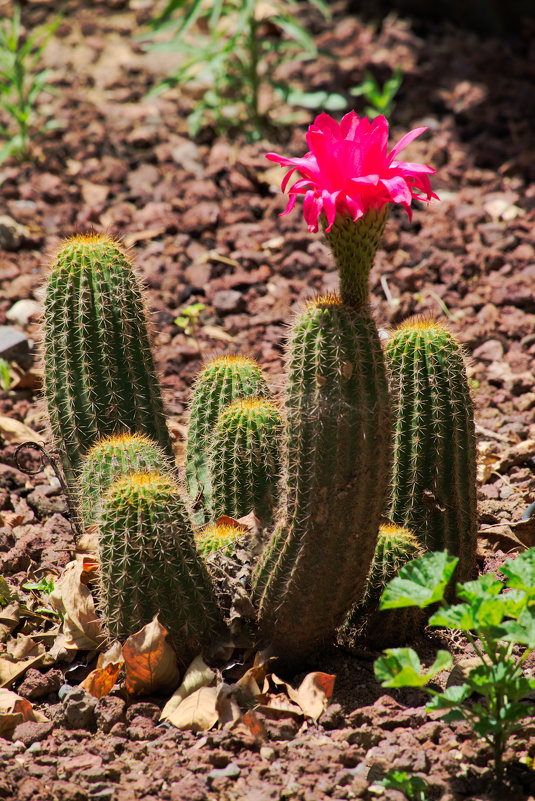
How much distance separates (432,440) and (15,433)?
6.83 feet

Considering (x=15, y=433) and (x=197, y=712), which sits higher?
(x=15, y=433)

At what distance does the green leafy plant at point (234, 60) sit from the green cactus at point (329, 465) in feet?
13.3

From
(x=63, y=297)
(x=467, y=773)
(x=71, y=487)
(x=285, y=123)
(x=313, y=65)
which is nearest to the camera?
(x=467, y=773)

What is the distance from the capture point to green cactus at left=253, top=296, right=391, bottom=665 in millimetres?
2395

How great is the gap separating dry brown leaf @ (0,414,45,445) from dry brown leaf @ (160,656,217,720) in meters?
1.76

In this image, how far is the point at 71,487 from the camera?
3.44 metres

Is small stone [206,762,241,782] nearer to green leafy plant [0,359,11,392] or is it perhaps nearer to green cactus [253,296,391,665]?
green cactus [253,296,391,665]

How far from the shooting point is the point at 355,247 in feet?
7.75

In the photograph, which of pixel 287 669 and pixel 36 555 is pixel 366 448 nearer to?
pixel 287 669

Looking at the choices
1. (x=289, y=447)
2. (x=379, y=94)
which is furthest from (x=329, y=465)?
(x=379, y=94)

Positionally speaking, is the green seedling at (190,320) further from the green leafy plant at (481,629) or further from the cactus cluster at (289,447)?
the green leafy plant at (481,629)

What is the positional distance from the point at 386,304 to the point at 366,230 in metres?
2.70

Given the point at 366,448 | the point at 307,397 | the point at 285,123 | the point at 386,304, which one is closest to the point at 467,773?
the point at 366,448

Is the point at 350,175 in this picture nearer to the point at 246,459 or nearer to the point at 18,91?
the point at 246,459
